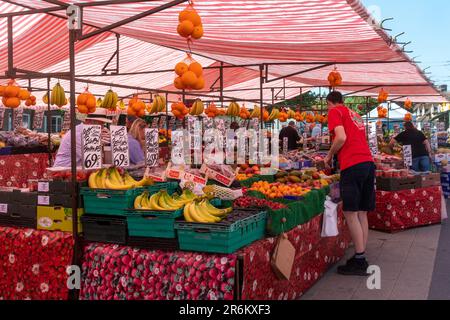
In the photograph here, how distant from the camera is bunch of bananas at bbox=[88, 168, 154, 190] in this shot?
3616 millimetres

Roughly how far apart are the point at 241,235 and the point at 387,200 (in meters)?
4.43

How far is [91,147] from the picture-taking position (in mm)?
3719

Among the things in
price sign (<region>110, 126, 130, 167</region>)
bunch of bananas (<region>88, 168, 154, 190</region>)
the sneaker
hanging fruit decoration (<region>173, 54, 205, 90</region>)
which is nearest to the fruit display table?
bunch of bananas (<region>88, 168, 154, 190</region>)

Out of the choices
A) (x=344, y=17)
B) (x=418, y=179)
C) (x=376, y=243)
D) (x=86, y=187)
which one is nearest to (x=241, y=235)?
(x=86, y=187)

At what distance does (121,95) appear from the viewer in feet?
52.5

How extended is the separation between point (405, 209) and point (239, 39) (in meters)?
3.53

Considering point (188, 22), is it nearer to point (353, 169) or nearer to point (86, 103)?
point (353, 169)

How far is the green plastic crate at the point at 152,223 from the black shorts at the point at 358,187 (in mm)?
2155

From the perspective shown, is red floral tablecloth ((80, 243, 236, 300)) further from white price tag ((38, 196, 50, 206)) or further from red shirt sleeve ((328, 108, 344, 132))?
red shirt sleeve ((328, 108, 344, 132))

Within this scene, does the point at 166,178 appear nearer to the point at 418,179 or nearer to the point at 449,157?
the point at 418,179

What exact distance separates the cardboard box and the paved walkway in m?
2.13

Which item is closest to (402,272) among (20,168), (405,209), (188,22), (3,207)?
(405,209)

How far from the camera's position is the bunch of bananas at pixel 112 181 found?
362 cm

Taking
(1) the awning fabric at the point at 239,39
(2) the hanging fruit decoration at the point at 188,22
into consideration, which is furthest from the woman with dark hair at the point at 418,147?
(2) the hanging fruit decoration at the point at 188,22
